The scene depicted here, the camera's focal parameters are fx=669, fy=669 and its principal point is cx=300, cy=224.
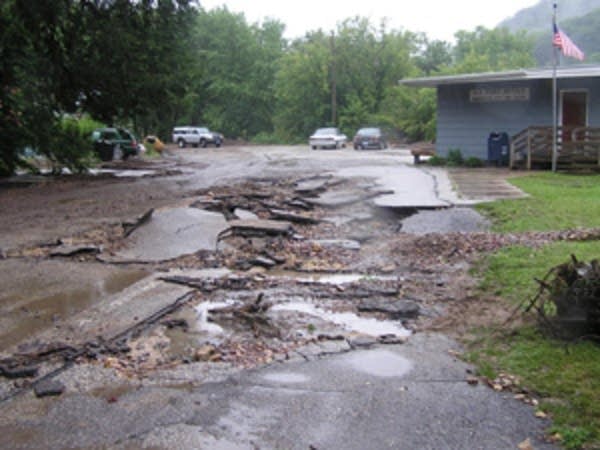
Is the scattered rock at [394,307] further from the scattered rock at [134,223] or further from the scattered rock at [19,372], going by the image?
the scattered rock at [134,223]

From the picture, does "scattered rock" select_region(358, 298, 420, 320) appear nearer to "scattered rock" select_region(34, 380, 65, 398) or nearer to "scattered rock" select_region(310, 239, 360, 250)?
"scattered rock" select_region(310, 239, 360, 250)

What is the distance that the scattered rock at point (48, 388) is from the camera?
15.6 feet

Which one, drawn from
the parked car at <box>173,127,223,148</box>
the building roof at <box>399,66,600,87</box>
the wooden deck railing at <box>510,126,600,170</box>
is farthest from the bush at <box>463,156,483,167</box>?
the parked car at <box>173,127,223,148</box>

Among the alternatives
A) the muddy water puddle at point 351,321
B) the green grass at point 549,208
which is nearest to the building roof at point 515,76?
the green grass at point 549,208

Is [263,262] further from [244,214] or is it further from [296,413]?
[296,413]

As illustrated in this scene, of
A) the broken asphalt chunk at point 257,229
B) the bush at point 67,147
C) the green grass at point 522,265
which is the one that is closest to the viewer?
the green grass at point 522,265

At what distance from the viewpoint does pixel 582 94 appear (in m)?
22.7

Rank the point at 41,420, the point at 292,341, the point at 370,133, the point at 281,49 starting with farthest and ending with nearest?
the point at 281,49 → the point at 370,133 → the point at 292,341 → the point at 41,420

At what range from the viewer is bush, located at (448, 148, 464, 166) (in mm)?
25266

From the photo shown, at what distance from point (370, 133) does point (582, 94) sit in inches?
843

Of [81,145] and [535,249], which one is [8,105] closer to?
[81,145]

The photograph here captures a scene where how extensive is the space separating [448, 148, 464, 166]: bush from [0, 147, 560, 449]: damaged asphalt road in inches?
482

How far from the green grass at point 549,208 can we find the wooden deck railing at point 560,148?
365 centimetres

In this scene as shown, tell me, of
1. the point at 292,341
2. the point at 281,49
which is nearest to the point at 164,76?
the point at 292,341
